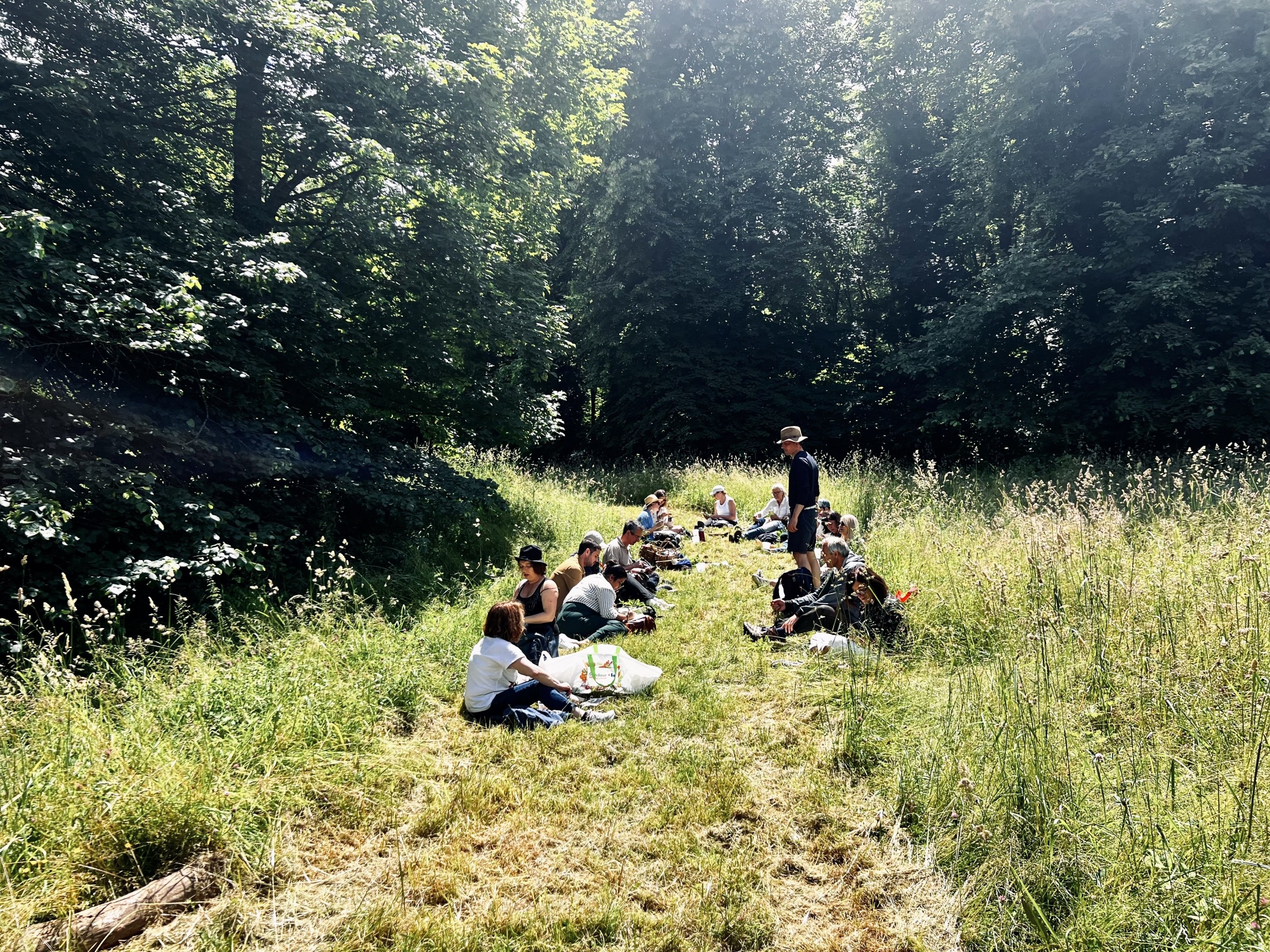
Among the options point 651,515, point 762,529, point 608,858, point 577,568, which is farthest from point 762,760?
point 762,529

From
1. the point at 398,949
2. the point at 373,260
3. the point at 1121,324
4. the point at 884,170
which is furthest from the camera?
the point at 884,170

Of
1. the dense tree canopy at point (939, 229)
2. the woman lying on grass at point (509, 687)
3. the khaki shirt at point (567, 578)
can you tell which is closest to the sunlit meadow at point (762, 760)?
the woman lying on grass at point (509, 687)

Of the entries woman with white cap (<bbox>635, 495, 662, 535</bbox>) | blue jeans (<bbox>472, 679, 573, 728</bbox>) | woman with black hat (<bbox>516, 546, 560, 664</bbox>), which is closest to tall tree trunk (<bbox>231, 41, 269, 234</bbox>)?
woman with black hat (<bbox>516, 546, 560, 664</bbox>)

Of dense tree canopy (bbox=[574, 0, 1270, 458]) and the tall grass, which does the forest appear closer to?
dense tree canopy (bbox=[574, 0, 1270, 458])

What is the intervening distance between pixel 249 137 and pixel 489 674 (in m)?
7.58

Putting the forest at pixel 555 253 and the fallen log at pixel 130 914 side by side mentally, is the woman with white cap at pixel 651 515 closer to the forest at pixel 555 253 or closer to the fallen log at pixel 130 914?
the forest at pixel 555 253

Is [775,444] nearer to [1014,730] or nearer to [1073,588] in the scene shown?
[1073,588]

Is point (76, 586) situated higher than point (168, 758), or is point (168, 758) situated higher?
point (76, 586)

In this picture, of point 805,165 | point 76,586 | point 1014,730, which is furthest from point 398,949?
point 805,165

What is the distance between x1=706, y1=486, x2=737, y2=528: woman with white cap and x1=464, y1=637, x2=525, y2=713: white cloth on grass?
29.0ft

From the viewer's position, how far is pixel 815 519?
7902 millimetres

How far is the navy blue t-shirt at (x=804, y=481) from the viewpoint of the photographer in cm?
769

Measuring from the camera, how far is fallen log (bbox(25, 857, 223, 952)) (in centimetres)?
238

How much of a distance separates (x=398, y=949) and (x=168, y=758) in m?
1.69
